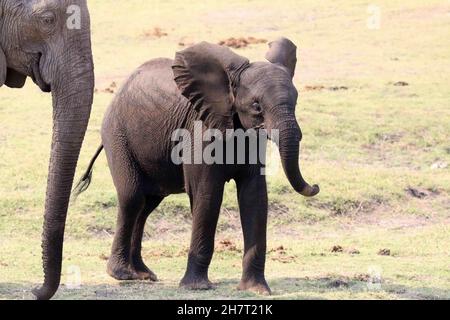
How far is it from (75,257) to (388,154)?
18.4ft

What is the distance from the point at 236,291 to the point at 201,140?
1106 millimetres

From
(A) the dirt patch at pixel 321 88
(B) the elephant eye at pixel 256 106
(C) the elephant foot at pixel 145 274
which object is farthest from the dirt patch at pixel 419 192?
(B) the elephant eye at pixel 256 106

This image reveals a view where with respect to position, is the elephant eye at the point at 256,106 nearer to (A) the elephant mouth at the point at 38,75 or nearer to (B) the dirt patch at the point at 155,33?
(A) the elephant mouth at the point at 38,75

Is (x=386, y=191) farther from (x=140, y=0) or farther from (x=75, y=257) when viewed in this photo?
(x=140, y=0)

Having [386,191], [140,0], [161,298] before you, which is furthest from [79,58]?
[140,0]

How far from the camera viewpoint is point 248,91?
375 inches

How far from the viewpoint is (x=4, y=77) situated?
7.53m

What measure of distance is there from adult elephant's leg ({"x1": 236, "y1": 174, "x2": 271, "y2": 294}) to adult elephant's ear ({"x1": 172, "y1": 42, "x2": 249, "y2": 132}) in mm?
458

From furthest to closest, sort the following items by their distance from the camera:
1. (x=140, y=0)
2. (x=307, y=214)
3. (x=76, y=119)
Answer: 1. (x=140, y=0)
2. (x=307, y=214)
3. (x=76, y=119)

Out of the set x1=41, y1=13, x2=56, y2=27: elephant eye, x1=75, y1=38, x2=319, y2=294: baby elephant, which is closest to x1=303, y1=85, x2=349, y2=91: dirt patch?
x1=75, y1=38, x2=319, y2=294: baby elephant

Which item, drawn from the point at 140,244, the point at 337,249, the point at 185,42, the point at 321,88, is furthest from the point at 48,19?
the point at 185,42

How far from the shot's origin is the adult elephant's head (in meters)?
9.09

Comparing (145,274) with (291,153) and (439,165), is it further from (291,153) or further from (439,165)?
(439,165)

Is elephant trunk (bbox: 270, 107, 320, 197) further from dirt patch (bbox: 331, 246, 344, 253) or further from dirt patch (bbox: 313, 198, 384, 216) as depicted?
dirt patch (bbox: 313, 198, 384, 216)
